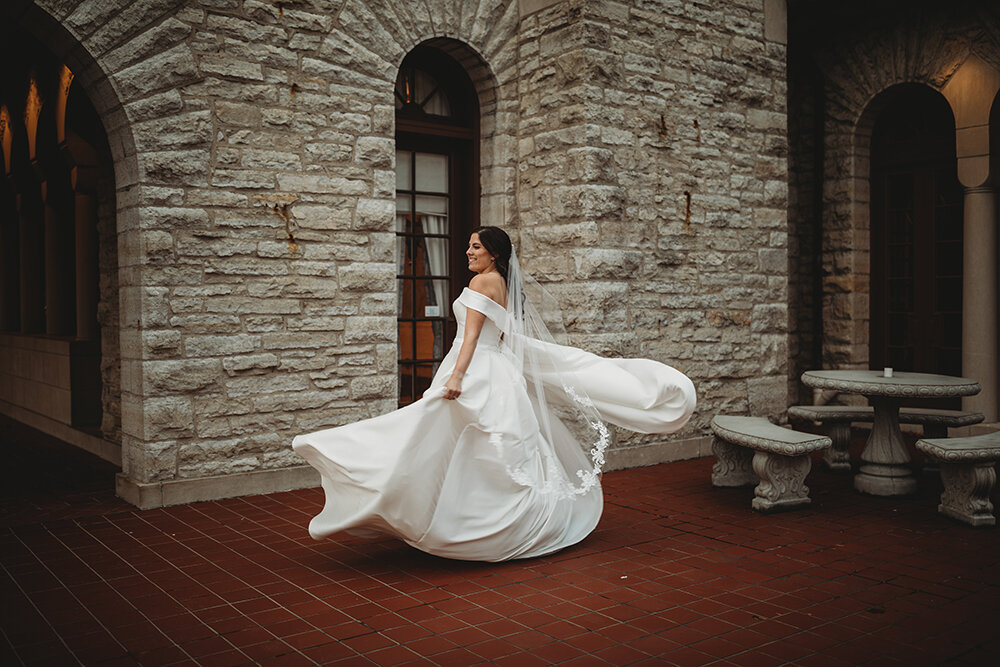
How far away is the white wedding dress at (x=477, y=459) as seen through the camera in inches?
181

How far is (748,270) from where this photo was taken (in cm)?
849

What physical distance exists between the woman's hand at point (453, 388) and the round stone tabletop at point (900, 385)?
317 cm

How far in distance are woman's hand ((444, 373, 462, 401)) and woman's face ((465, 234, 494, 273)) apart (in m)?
0.77

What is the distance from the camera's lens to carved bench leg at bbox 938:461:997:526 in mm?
5598

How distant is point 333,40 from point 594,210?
8.63 ft

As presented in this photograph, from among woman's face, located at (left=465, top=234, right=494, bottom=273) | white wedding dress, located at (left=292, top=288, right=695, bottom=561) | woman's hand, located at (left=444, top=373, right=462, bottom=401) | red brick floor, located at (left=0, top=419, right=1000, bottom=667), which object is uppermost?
woman's face, located at (left=465, top=234, right=494, bottom=273)

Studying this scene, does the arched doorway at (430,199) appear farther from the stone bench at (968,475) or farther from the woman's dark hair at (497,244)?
the stone bench at (968,475)

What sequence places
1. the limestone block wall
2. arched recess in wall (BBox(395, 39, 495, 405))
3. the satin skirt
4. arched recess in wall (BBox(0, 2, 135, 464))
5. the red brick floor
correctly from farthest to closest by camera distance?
arched recess in wall (BBox(0, 2, 135, 464)), arched recess in wall (BBox(395, 39, 495, 405)), the limestone block wall, the satin skirt, the red brick floor

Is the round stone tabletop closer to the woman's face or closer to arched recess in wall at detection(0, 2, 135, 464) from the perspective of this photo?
the woman's face

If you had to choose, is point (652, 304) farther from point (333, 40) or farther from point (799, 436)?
point (333, 40)

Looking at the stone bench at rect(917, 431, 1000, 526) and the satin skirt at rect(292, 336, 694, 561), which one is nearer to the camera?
the satin skirt at rect(292, 336, 694, 561)

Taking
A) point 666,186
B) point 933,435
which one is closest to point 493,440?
point 666,186

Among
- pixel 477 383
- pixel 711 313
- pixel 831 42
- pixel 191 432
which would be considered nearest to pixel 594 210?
pixel 711 313

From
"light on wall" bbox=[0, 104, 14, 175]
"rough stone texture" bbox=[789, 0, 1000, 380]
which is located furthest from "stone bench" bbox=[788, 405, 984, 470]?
"light on wall" bbox=[0, 104, 14, 175]
